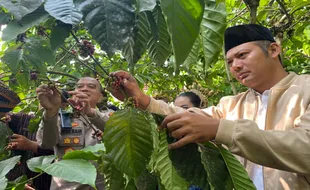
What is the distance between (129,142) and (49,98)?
96 cm

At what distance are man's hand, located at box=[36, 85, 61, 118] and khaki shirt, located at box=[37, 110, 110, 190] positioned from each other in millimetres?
118

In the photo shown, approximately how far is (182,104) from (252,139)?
1.69 m

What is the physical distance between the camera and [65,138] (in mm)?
1999

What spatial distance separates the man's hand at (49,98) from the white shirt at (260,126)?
78cm

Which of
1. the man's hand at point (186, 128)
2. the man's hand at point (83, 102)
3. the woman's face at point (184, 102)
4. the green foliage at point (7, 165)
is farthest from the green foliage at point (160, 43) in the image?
the woman's face at point (184, 102)

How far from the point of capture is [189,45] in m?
0.46

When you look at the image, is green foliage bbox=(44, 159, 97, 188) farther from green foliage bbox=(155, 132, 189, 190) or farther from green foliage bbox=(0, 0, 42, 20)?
green foliage bbox=(0, 0, 42, 20)

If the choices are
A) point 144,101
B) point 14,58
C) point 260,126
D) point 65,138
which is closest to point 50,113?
point 65,138

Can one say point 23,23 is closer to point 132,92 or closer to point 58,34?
point 58,34

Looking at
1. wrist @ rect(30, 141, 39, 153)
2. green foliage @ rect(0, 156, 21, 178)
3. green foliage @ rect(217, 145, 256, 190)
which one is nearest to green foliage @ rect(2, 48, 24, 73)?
green foliage @ rect(0, 156, 21, 178)

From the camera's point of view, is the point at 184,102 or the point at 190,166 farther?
the point at 184,102

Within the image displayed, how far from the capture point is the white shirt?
1.24m

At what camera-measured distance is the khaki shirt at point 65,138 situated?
1.81 meters

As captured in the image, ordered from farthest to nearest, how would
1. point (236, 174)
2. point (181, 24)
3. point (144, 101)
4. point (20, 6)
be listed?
1. point (144, 101)
2. point (236, 174)
3. point (20, 6)
4. point (181, 24)
